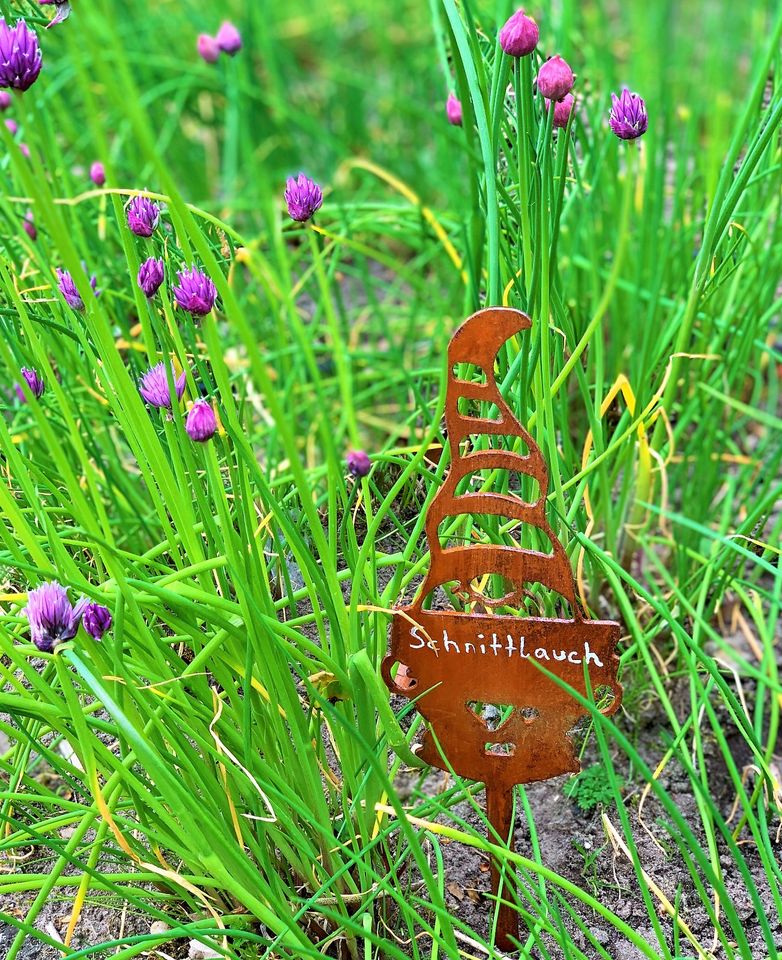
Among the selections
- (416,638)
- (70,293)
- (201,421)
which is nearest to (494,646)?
(416,638)

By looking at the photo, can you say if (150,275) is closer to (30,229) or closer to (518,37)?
(518,37)

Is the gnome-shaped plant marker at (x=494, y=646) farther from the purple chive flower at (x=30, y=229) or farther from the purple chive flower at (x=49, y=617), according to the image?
the purple chive flower at (x=30, y=229)

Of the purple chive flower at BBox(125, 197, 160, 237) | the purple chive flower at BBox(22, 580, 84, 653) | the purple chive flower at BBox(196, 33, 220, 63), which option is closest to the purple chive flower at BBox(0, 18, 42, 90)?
the purple chive flower at BBox(125, 197, 160, 237)

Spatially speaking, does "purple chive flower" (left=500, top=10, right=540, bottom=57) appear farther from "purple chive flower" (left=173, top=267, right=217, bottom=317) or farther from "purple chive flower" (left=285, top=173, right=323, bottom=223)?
"purple chive flower" (left=173, top=267, right=217, bottom=317)

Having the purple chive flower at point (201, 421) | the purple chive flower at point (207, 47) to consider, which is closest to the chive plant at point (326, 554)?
the purple chive flower at point (201, 421)

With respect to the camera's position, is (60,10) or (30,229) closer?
(60,10)
